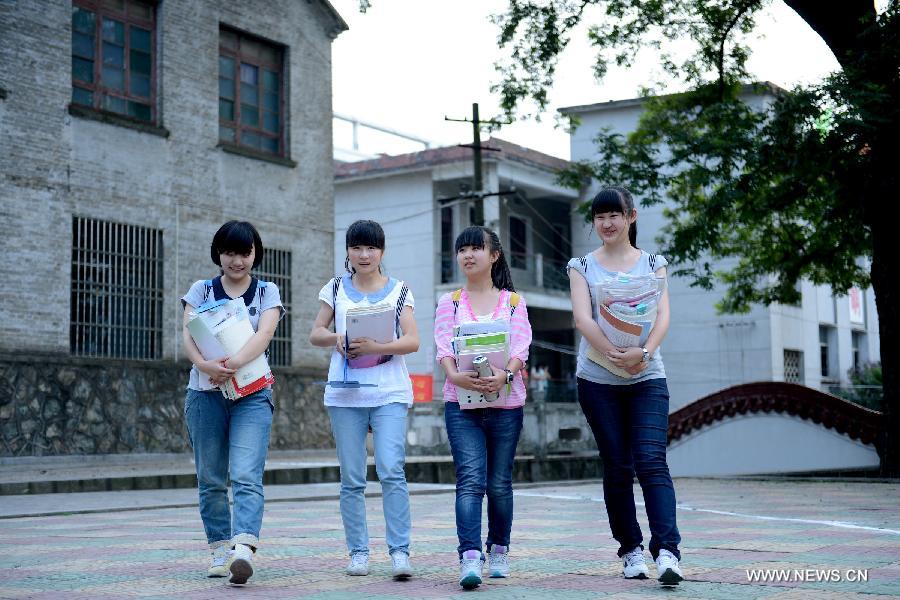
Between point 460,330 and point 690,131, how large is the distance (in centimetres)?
1250

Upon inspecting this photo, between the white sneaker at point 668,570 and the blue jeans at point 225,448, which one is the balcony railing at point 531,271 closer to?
the blue jeans at point 225,448

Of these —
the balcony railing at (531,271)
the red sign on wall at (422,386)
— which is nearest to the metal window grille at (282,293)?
the red sign on wall at (422,386)

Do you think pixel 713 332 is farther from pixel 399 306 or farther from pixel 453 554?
pixel 399 306

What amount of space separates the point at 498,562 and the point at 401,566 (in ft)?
1.60

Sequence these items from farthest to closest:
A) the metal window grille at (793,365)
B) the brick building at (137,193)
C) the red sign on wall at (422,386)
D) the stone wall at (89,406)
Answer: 1. the metal window grille at (793,365)
2. the red sign on wall at (422,386)
3. the brick building at (137,193)
4. the stone wall at (89,406)

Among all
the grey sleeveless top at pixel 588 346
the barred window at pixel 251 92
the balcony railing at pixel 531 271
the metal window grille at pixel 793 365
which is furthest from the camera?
the metal window grille at pixel 793 365

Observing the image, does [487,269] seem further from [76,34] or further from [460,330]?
[76,34]

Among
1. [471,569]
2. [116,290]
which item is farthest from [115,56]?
[471,569]

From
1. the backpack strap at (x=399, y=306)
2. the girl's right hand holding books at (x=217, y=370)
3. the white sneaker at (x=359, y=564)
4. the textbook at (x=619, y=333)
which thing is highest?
the backpack strap at (x=399, y=306)

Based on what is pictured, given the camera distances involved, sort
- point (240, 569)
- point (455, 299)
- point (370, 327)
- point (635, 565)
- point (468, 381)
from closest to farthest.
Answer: point (240, 569) < point (635, 565) < point (468, 381) < point (370, 327) < point (455, 299)

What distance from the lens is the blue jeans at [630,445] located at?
17.6 ft

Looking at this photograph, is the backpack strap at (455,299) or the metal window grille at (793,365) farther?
the metal window grille at (793,365)

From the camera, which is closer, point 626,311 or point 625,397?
point 626,311

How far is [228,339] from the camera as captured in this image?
18.8ft
